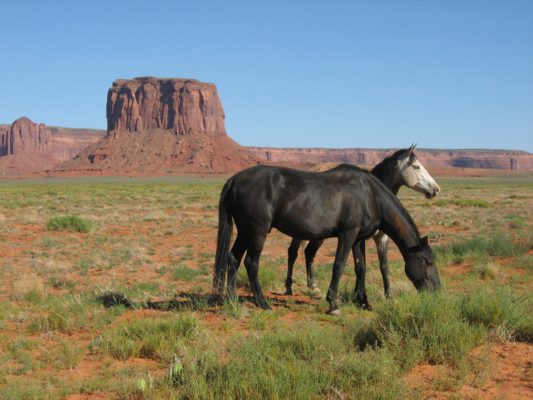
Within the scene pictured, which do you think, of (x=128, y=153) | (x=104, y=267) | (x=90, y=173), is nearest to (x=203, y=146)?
(x=128, y=153)

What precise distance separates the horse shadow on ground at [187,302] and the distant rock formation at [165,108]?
15825cm

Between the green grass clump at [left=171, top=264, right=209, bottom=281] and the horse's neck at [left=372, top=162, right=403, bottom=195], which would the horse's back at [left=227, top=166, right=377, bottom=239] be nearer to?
the horse's neck at [left=372, top=162, right=403, bottom=195]

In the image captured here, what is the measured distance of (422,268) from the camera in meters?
7.08

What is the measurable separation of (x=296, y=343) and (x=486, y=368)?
6.01 feet

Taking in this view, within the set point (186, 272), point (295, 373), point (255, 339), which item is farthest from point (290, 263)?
point (295, 373)

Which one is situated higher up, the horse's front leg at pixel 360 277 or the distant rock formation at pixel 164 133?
the distant rock formation at pixel 164 133

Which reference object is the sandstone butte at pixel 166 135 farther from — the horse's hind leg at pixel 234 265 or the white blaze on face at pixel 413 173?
the horse's hind leg at pixel 234 265

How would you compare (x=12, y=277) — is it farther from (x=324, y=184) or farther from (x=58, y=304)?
(x=324, y=184)

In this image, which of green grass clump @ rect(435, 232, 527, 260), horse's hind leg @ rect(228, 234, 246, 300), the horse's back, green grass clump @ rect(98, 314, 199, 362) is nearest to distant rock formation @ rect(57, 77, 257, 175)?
green grass clump @ rect(435, 232, 527, 260)

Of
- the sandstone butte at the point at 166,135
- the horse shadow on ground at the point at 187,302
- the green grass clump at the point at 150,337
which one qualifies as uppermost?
the sandstone butte at the point at 166,135

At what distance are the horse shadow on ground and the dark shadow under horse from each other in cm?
50

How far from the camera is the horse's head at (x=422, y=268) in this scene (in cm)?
706

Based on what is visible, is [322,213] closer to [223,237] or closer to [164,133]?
[223,237]

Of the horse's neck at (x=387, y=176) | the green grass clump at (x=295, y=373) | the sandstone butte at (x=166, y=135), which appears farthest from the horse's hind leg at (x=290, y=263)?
the sandstone butte at (x=166, y=135)
